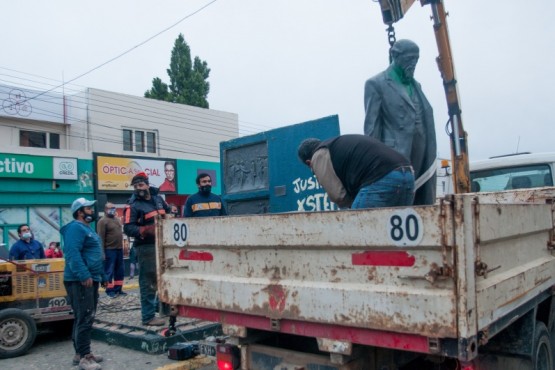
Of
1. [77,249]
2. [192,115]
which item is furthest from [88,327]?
[192,115]

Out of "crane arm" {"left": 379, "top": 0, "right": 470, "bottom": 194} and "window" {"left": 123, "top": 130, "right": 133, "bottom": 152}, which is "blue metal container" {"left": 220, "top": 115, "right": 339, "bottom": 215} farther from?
"window" {"left": 123, "top": 130, "right": 133, "bottom": 152}

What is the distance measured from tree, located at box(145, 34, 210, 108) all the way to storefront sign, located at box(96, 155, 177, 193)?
14162 millimetres

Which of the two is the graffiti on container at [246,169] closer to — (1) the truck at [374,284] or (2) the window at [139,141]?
(1) the truck at [374,284]

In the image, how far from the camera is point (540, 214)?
3.51 m

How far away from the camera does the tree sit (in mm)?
33594

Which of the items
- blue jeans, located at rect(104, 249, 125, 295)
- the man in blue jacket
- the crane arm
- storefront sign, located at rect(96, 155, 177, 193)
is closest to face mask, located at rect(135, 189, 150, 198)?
the man in blue jacket

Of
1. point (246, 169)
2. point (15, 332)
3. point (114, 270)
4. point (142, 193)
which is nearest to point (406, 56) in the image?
point (246, 169)

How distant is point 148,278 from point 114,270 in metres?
4.01

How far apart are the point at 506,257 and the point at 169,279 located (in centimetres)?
226

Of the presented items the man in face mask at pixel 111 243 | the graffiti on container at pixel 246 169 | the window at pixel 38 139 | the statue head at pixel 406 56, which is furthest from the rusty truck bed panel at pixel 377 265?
the window at pixel 38 139

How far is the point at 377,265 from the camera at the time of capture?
2586 millimetres

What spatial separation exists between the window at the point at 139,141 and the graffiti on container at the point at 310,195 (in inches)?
617

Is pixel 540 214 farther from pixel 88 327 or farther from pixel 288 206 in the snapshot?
pixel 88 327

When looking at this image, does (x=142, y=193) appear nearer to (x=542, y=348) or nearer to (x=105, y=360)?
(x=105, y=360)
